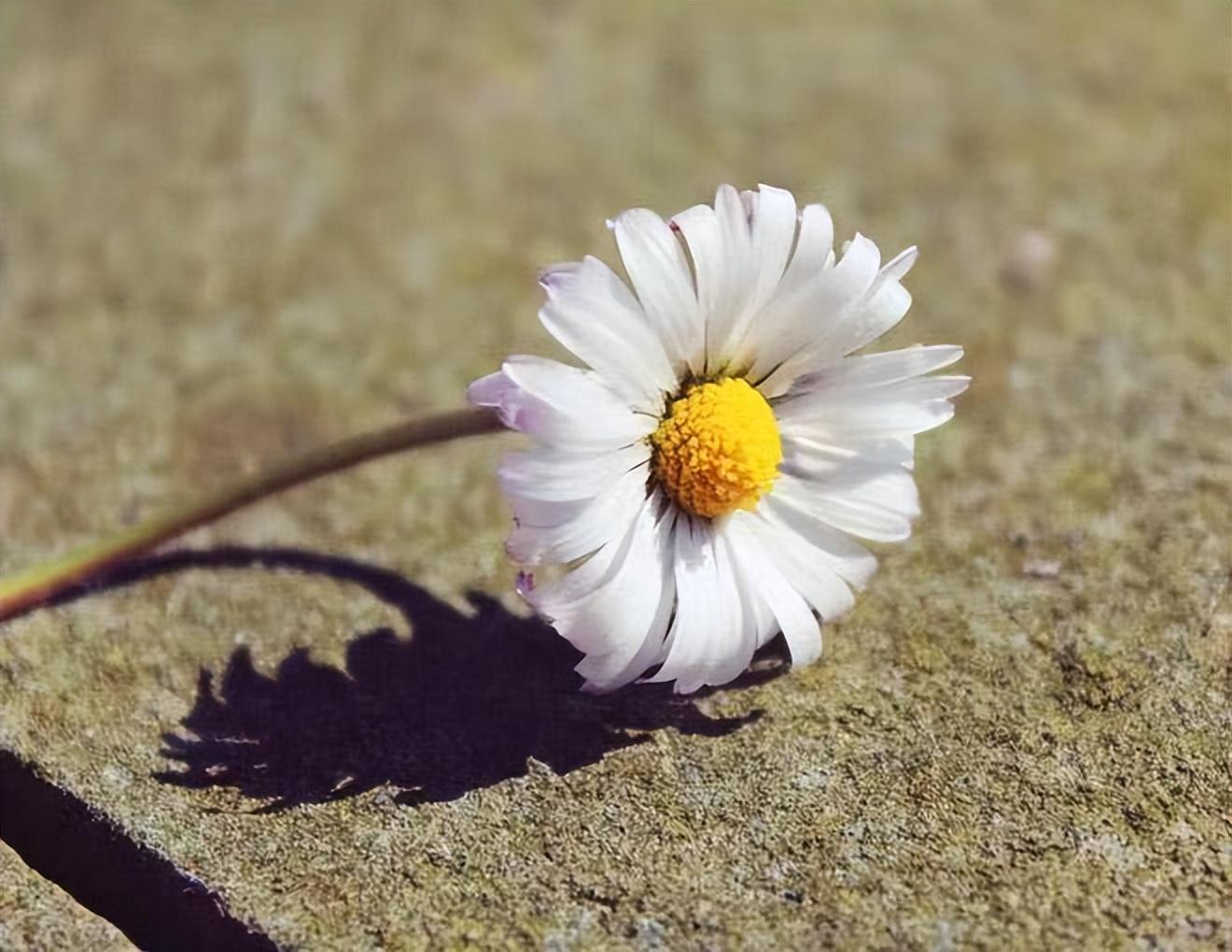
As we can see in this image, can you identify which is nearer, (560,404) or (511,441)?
(560,404)

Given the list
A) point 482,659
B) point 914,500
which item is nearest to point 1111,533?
point 914,500

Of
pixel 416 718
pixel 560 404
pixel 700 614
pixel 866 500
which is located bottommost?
pixel 416 718

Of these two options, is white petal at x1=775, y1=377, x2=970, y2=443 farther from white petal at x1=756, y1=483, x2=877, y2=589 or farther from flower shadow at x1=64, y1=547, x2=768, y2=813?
flower shadow at x1=64, y1=547, x2=768, y2=813

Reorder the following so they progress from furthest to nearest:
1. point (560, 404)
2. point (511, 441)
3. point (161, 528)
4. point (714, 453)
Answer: point (511, 441)
point (161, 528)
point (714, 453)
point (560, 404)

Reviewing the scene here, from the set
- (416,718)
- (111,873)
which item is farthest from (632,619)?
(111,873)

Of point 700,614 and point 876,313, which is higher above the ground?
point 876,313

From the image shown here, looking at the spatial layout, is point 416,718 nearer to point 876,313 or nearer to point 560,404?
point 560,404

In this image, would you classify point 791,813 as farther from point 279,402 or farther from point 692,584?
point 279,402

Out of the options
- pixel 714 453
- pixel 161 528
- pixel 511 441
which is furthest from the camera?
pixel 511 441
